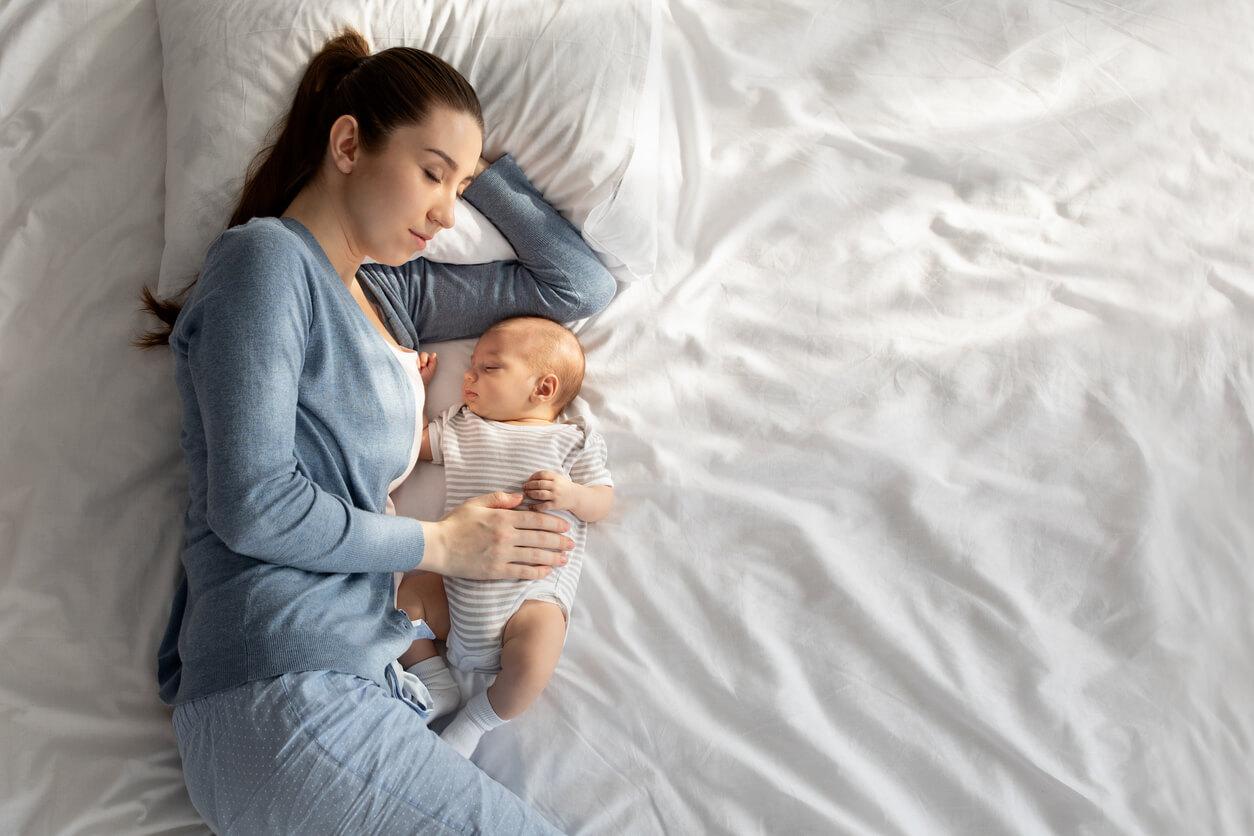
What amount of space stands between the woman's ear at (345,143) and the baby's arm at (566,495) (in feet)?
1.67

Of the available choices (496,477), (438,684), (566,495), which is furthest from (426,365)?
(438,684)

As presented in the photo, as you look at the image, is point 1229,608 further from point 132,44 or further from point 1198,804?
point 132,44

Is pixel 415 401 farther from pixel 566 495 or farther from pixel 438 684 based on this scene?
pixel 438 684

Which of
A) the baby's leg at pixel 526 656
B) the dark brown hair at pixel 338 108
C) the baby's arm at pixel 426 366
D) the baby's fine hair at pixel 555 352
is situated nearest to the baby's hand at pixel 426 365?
the baby's arm at pixel 426 366

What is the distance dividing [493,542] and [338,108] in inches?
25.3

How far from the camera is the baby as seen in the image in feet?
4.13

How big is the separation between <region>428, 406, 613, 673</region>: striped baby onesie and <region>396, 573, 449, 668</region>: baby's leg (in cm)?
4

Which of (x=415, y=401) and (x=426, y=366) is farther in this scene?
(x=426, y=366)

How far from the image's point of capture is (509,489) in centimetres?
139

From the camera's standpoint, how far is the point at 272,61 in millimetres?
1401

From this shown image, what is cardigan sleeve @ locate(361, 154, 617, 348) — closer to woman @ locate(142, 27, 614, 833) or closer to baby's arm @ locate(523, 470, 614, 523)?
woman @ locate(142, 27, 614, 833)

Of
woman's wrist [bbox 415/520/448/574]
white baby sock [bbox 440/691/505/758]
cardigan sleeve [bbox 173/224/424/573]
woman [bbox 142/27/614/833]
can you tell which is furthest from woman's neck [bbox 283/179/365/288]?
white baby sock [bbox 440/691/505/758]

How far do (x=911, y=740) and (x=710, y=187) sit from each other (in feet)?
3.19

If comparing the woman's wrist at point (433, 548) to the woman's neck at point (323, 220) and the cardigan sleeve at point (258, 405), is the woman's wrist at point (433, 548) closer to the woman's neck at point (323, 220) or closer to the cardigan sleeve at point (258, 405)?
the cardigan sleeve at point (258, 405)
